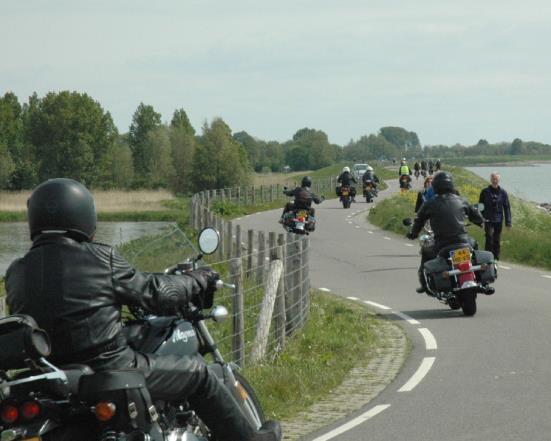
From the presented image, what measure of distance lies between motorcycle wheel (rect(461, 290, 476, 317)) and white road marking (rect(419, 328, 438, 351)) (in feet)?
3.79

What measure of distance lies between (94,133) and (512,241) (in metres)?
103

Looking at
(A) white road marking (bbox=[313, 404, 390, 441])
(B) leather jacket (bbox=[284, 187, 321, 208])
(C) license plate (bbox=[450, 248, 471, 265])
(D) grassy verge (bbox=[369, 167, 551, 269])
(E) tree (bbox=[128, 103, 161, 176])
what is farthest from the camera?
(E) tree (bbox=[128, 103, 161, 176])

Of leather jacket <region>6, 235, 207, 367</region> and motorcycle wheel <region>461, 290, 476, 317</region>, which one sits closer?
leather jacket <region>6, 235, 207, 367</region>

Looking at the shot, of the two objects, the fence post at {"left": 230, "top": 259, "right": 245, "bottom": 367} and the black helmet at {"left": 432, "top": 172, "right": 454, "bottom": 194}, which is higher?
the black helmet at {"left": 432, "top": 172, "right": 454, "bottom": 194}

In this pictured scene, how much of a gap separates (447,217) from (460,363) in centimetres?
446

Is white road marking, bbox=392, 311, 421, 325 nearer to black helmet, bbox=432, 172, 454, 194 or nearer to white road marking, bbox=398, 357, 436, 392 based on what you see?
black helmet, bbox=432, 172, 454, 194

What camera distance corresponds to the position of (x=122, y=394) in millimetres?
5422

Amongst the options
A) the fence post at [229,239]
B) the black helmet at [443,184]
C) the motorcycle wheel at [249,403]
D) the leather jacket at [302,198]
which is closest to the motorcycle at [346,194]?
the leather jacket at [302,198]

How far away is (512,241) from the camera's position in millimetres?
28609

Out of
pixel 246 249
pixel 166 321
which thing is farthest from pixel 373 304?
pixel 166 321

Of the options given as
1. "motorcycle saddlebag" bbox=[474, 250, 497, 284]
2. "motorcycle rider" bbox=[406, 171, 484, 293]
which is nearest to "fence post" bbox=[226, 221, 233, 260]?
"motorcycle rider" bbox=[406, 171, 484, 293]

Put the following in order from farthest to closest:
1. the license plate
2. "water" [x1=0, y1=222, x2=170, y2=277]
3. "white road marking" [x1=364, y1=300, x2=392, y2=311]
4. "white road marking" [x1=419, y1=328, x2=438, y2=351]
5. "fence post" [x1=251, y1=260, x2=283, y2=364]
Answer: "water" [x1=0, y1=222, x2=170, y2=277] → "white road marking" [x1=364, y1=300, x2=392, y2=311] → the license plate → "white road marking" [x1=419, y1=328, x2=438, y2=351] → "fence post" [x1=251, y1=260, x2=283, y2=364]

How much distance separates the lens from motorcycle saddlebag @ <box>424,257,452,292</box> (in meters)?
16.4

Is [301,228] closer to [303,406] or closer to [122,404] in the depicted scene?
[303,406]
